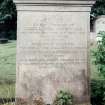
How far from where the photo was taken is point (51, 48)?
7.82 m

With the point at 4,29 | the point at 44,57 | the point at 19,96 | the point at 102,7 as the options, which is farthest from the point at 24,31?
the point at 4,29

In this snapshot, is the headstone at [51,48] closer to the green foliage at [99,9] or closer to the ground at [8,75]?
the ground at [8,75]

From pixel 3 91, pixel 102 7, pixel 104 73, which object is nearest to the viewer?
pixel 104 73

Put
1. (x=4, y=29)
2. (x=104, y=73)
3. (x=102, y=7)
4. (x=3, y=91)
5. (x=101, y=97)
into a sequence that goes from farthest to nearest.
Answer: (x=4, y=29), (x=102, y=7), (x=3, y=91), (x=101, y=97), (x=104, y=73)

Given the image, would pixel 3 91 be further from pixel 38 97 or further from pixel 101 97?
pixel 101 97

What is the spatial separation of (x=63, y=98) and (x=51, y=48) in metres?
0.87

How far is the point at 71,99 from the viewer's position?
7758 millimetres

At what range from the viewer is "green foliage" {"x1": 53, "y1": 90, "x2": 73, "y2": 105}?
7633 mm

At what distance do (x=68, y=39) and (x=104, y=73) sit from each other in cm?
86

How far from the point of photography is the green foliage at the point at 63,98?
7633mm

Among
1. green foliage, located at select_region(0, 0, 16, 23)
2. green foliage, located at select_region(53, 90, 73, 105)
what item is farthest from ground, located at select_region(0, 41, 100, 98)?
green foliage, located at select_region(0, 0, 16, 23)

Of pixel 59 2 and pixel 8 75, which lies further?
pixel 8 75

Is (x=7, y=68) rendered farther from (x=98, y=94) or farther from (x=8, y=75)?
(x=98, y=94)

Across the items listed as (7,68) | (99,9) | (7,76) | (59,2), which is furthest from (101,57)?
(99,9)
